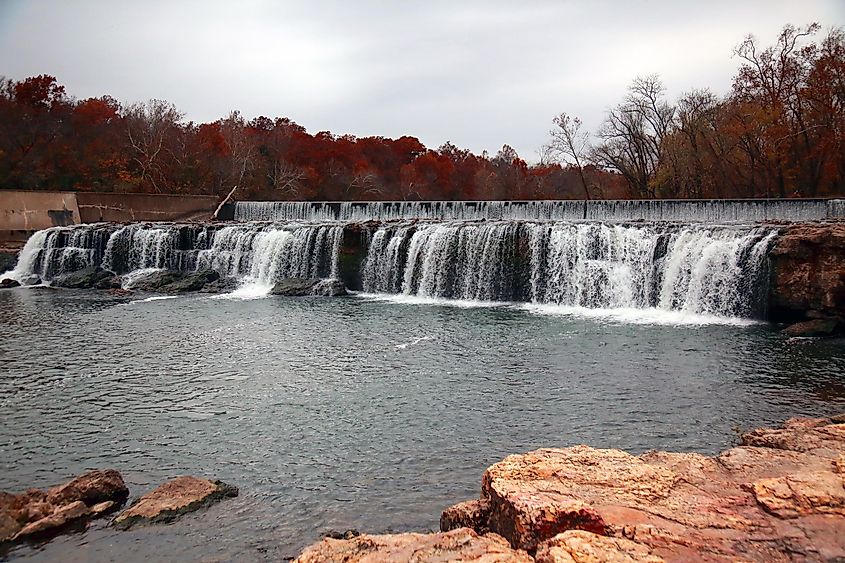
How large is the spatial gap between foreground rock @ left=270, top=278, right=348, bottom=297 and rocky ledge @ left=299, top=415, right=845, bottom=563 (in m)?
16.6

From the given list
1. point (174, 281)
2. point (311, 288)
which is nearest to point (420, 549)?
point (311, 288)

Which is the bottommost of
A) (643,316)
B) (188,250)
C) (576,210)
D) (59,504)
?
(59,504)

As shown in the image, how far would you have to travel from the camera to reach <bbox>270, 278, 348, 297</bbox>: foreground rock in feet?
66.5

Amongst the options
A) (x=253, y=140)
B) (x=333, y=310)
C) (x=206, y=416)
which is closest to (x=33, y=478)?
(x=206, y=416)

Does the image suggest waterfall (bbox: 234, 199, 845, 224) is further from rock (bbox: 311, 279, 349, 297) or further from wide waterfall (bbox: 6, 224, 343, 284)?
rock (bbox: 311, 279, 349, 297)

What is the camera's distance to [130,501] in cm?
575

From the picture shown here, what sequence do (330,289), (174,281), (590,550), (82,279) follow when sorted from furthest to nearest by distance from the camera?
1. (82,279)
2. (174,281)
3. (330,289)
4. (590,550)

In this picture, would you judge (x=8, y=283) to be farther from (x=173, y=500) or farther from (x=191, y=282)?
(x=173, y=500)

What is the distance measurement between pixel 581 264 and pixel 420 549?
15.2 metres

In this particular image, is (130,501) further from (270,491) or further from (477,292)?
(477,292)

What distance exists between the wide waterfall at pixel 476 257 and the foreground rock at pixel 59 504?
521 inches

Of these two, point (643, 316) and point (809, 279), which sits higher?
point (809, 279)

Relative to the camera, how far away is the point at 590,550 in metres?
2.72

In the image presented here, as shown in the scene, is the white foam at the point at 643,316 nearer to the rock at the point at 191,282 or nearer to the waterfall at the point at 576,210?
the waterfall at the point at 576,210
